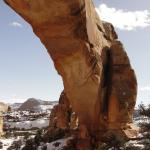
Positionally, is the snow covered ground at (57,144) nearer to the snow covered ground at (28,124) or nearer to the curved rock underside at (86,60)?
the curved rock underside at (86,60)

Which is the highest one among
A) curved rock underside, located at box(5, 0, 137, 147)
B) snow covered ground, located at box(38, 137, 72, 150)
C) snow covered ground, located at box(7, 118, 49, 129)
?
curved rock underside, located at box(5, 0, 137, 147)

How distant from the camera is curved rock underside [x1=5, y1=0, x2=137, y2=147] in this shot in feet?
56.0

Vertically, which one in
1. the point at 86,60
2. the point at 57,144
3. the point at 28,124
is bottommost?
the point at 57,144

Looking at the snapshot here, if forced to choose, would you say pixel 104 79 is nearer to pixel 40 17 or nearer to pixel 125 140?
pixel 125 140

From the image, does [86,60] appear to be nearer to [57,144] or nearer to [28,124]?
[57,144]

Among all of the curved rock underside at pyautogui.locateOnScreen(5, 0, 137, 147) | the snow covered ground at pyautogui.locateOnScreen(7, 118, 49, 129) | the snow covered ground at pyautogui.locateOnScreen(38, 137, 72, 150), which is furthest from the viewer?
the snow covered ground at pyautogui.locateOnScreen(7, 118, 49, 129)

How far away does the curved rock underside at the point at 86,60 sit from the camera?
17062 millimetres

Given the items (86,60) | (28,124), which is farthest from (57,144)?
(28,124)

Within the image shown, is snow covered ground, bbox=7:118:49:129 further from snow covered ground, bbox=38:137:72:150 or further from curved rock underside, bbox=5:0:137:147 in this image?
curved rock underside, bbox=5:0:137:147

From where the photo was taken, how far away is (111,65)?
2155cm

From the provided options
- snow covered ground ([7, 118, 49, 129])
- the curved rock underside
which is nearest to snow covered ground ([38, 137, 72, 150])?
the curved rock underside

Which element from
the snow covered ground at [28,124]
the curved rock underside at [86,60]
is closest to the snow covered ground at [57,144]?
the curved rock underside at [86,60]

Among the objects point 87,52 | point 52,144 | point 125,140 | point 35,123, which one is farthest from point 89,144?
point 35,123

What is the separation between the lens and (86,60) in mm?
18969
